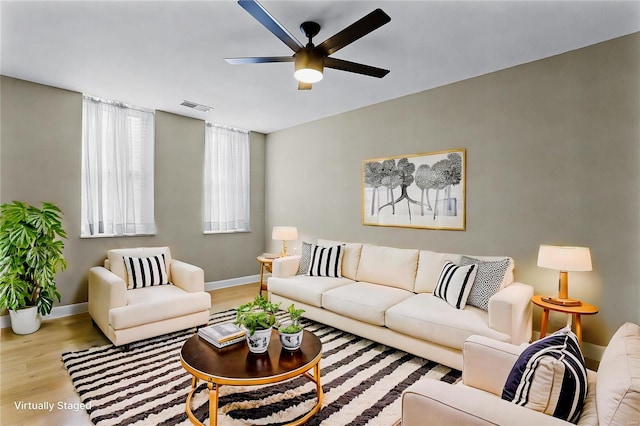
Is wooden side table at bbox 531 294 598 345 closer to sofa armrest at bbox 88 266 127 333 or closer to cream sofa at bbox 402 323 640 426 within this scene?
cream sofa at bbox 402 323 640 426

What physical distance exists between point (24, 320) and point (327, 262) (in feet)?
10.7

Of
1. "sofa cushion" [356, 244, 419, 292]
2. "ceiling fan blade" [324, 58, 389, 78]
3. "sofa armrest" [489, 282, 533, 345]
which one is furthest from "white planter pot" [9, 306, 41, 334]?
"sofa armrest" [489, 282, 533, 345]

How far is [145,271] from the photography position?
12.1ft

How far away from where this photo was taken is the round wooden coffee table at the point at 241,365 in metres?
1.79

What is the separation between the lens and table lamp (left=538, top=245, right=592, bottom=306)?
8.11 ft

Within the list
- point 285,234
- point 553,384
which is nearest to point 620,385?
point 553,384

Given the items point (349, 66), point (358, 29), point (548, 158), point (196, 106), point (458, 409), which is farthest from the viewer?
point (196, 106)

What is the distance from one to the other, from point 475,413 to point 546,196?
2.53 meters

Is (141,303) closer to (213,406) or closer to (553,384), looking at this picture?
(213,406)

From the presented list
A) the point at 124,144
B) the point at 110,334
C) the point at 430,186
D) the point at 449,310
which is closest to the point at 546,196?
the point at 430,186

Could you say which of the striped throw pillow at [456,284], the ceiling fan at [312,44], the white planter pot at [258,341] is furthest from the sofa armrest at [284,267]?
the ceiling fan at [312,44]

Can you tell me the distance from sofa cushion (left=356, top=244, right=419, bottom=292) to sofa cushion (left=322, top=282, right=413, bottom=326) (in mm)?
102

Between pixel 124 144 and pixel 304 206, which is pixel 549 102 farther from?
pixel 124 144

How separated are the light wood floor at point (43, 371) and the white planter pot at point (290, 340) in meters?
1.26
